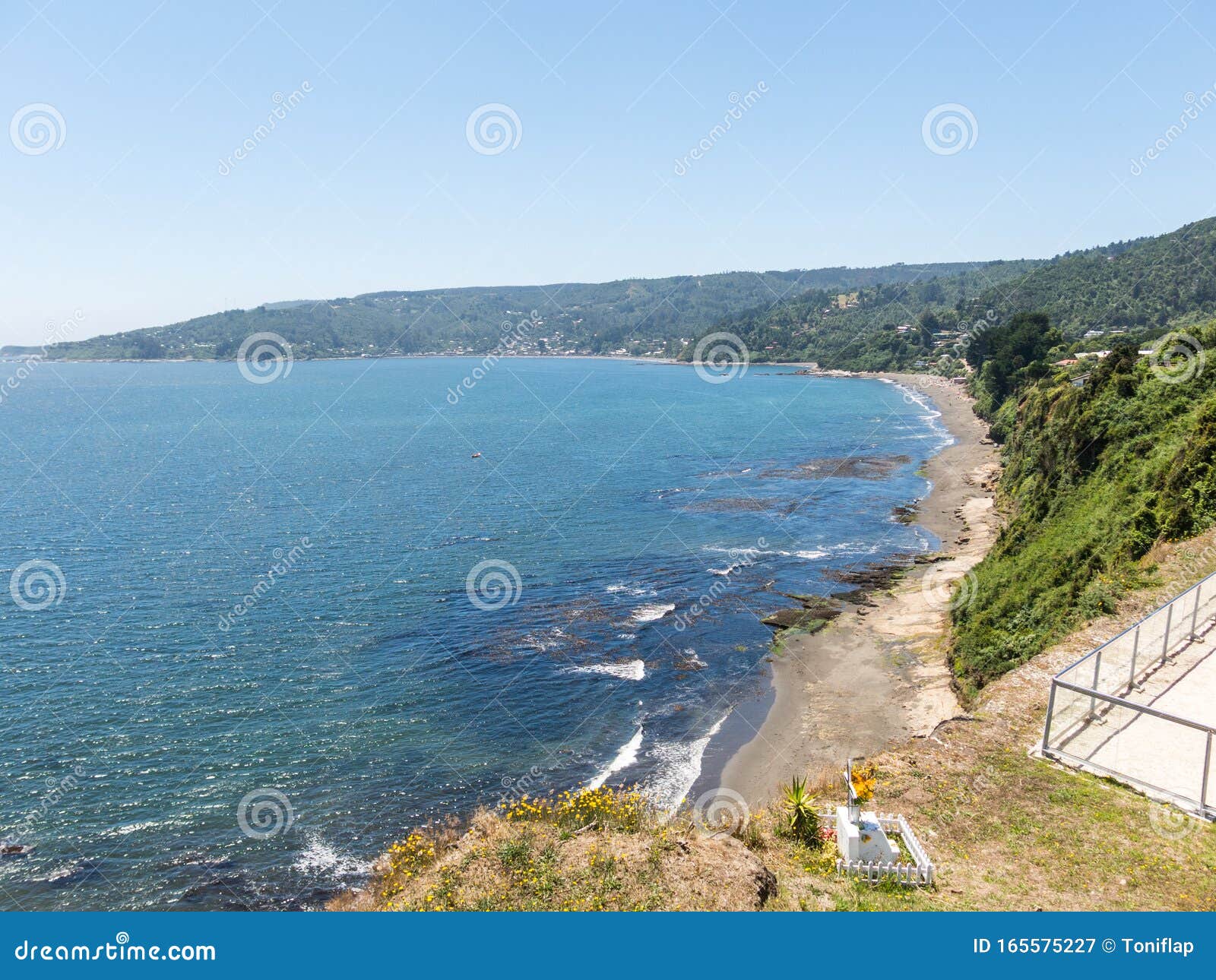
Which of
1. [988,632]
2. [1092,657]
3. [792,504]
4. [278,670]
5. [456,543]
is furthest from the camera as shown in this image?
[792,504]

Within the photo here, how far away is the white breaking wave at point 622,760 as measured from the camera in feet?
89.4

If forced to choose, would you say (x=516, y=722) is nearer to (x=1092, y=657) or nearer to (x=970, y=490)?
(x=1092, y=657)

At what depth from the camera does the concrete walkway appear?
13.6 m

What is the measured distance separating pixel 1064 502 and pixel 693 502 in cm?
3234

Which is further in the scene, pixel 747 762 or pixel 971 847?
pixel 747 762

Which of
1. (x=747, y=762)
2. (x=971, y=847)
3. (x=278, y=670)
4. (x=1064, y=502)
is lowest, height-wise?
(x=747, y=762)

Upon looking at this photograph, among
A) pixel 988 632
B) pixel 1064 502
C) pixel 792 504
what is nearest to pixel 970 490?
pixel 792 504

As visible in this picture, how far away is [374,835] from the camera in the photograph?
24594 mm
